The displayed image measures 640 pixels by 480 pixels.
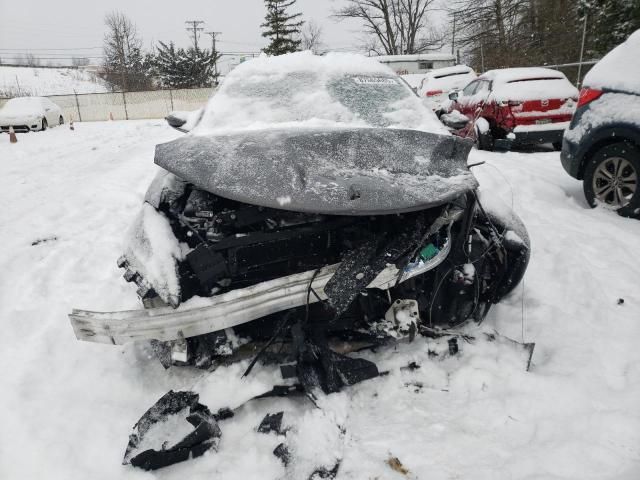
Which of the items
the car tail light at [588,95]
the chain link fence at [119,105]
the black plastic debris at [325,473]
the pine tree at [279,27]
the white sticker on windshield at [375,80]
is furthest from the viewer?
the pine tree at [279,27]

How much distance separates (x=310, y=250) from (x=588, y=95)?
407 cm

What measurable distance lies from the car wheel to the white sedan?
686 inches

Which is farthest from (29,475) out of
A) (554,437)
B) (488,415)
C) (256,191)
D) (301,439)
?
(554,437)

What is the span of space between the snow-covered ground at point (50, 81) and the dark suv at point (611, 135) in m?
54.7

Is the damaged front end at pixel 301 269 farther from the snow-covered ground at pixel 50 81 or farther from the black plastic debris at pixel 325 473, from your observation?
the snow-covered ground at pixel 50 81

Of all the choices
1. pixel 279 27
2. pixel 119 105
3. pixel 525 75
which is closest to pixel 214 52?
pixel 279 27

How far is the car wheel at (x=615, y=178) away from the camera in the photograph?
4.20 metres

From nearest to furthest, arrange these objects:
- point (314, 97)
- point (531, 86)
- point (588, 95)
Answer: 1. point (314, 97)
2. point (588, 95)
3. point (531, 86)

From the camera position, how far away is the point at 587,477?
168 centimetres

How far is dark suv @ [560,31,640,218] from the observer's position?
419 cm

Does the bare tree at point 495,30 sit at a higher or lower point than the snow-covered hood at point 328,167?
higher

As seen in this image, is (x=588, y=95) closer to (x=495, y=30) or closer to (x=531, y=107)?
(x=531, y=107)

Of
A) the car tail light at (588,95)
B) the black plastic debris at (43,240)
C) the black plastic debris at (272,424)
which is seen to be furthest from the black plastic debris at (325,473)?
the car tail light at (588,95)

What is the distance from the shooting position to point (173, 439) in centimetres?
184
